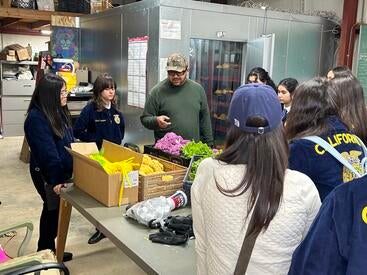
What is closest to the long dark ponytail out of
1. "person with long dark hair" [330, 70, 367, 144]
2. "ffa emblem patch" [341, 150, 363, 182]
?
"ffa emblem patch" [341, 150, 363, 182]

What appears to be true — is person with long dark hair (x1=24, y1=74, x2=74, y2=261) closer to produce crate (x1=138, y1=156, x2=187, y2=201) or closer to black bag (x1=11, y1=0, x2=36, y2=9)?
produce crate (x1=138, y1=156, x2=187, y2=201)

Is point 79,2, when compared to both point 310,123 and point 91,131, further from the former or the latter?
point 310,123

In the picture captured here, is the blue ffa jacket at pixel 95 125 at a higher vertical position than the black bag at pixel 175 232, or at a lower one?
higher

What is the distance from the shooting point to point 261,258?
3.91 ft

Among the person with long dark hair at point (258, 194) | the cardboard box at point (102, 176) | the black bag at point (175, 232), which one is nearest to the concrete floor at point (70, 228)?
the cardboard box at point (102, 176)

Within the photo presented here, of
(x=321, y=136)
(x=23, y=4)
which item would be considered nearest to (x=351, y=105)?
(x=321, y=136)

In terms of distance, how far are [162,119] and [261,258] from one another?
208 cm

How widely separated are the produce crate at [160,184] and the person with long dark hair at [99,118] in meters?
1.28

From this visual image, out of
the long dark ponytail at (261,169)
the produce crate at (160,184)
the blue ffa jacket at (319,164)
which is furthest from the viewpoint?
the produce crate at (160,184)

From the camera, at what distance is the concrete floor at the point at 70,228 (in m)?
3.13

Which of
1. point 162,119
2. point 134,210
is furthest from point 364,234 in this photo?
point 162,119

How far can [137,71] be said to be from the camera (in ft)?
14.4

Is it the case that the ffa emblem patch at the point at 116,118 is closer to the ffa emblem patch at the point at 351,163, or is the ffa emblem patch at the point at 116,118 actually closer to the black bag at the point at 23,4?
the ffa emblem patch at the point at 351,163

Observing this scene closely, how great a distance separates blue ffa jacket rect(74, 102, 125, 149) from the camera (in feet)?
11.1
